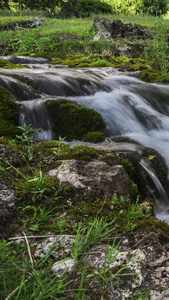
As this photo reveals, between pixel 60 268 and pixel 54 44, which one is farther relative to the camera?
pixel 54 44

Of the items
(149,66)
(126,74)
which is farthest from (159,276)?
(149,66)

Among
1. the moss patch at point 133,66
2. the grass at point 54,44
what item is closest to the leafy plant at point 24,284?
the moss patch at point 133,66

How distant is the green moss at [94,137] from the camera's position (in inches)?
187

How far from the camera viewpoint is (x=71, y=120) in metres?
5.07

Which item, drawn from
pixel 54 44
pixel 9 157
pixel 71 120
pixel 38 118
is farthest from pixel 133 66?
pixel 9 157

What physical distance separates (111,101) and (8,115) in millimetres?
2653

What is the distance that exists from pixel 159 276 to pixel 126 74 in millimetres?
8626

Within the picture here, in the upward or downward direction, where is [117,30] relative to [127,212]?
upward

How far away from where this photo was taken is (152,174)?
12.6 feet

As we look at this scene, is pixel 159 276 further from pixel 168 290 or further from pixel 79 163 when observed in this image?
pixel 79 163

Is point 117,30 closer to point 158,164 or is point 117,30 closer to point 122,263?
point 158,164

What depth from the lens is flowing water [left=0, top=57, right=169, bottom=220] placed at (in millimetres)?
5109

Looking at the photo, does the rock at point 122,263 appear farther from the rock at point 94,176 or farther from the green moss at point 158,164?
the green moss at point 158,164

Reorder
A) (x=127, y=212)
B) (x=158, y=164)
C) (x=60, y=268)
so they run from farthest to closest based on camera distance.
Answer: (x=158, y=164)
(x=127, y=212)
(x=60, y=268)
